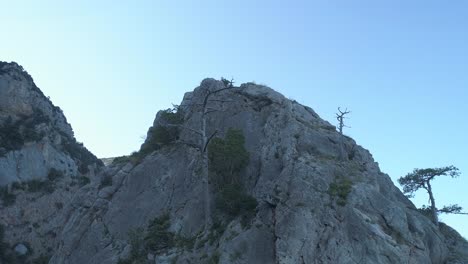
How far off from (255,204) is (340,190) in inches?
291

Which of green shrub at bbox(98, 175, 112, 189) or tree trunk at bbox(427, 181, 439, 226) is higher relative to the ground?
tree trunk at bbox(427, 181, 439, 226)

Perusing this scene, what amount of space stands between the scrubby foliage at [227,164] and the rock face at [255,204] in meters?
0.32

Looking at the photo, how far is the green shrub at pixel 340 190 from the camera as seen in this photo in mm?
37562

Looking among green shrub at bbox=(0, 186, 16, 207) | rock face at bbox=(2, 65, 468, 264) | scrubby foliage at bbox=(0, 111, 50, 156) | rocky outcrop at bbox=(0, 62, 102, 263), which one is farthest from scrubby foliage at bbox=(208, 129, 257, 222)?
scrubby foliage at bbox=(0, 111, 50, 156)

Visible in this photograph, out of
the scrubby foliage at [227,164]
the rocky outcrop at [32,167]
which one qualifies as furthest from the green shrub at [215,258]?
the rocky outcrop at [32,167]

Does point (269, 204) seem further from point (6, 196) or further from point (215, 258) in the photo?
point (6, 196)

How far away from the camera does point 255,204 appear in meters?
41.2

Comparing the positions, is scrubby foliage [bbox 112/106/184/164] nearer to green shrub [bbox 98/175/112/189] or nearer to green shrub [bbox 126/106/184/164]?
green shrub [bbox 126/106/184/164]

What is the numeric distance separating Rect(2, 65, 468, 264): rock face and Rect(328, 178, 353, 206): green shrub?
0.09 m

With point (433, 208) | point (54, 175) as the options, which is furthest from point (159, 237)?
point (54, 175)

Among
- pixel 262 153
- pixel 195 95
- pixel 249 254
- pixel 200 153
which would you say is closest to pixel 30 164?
pixel 195 95

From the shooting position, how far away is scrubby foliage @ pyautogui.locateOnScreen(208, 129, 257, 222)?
4325 centimetres

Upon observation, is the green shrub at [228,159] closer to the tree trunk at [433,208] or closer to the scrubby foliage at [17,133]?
the tree trunk at [433,208]

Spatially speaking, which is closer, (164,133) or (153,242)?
(153,242)
